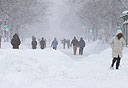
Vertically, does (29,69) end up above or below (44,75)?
above

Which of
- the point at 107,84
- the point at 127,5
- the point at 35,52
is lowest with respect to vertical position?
the point at 107,84

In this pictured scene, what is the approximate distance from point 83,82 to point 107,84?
0.69m

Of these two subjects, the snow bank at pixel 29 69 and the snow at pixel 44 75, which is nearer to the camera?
the snow at pixel 44 75

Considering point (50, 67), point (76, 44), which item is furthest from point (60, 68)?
point (76, 44)

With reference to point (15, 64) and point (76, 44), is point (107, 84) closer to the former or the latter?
point (15, 64)

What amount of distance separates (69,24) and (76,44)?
60565mm

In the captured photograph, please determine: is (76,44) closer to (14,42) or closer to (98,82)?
(14,42)

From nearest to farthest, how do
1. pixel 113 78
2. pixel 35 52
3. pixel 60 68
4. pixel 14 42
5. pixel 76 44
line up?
pixel 113 78 < pixel 60 68 < pixel 35 52 < pixel 14 42 < pixel 76 44

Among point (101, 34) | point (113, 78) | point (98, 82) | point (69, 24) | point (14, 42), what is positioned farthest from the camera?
point (69, 24)

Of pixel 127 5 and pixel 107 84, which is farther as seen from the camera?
pixel 127 5

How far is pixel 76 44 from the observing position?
69.7 feet

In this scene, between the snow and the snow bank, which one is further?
the snow bank

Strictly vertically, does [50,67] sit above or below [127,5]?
below

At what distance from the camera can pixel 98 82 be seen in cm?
685
